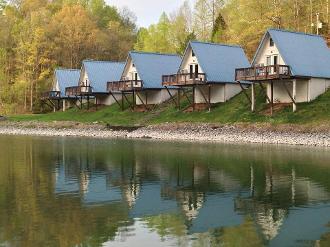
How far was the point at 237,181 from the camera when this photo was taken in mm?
23234

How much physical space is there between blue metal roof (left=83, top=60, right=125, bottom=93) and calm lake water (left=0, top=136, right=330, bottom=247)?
44.5 m

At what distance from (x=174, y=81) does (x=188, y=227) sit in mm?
46424

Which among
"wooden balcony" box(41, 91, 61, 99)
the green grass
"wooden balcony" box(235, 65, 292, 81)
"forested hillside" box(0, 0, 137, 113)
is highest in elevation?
"forested hillside" box(0, 0, 137, 113)

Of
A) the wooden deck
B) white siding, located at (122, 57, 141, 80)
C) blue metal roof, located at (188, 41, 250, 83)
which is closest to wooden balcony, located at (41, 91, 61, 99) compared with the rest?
the wooden deck

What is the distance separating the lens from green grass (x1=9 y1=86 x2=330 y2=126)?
46.9 m

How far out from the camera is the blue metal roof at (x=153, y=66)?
68881mm

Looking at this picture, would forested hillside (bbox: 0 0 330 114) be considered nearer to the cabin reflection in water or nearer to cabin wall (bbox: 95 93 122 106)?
cabin wall (bbox: 95 93 122 106)

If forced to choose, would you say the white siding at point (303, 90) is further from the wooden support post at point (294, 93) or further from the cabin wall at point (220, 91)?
the cabin wall at point (220, 91)

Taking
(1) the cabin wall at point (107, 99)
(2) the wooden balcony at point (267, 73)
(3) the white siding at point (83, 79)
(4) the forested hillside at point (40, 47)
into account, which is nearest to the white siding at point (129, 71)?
(1) the cabin wall at point (107, 99)

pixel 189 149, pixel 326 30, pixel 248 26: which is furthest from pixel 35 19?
pixel 189 149

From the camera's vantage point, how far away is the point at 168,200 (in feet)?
62.8

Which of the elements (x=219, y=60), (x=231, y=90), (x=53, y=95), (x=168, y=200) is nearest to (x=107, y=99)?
(x=53, y=95)

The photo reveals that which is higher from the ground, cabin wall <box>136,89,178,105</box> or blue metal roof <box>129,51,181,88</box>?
blue metal roof <box>129,51,181,88</box>

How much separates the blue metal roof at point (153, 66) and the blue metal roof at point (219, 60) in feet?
32.3
